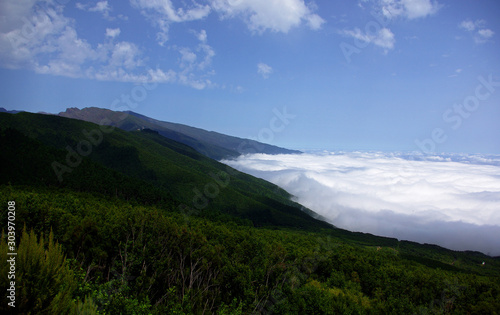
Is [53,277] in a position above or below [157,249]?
above

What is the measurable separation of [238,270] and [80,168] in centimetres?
17488

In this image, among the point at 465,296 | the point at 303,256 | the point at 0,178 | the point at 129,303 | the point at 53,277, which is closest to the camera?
the point at 53,277

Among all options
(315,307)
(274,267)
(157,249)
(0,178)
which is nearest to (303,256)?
(274,267)

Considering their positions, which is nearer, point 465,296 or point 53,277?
point 53,277

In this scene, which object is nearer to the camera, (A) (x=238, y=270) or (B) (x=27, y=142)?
(A) (x=238, y=270)

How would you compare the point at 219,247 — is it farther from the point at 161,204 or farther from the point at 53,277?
the point at 161,204

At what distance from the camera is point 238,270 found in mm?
50281

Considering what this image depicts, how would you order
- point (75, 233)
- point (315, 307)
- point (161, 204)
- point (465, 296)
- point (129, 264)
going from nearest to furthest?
point (315, 307) < point (129, 264) < point (75, 233) < point (465, 296) < point (161, 204)

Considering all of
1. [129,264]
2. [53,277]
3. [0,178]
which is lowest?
[0,178]

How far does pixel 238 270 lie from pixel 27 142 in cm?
21421

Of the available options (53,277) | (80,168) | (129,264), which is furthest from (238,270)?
(80,168)

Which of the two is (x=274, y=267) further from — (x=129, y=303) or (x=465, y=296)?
(x=465, y=296)

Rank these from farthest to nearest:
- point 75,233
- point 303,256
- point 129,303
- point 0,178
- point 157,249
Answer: point 0,178
point 303,256
point 157,249
point 75,233
point 129,303

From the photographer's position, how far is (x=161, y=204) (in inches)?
6265
